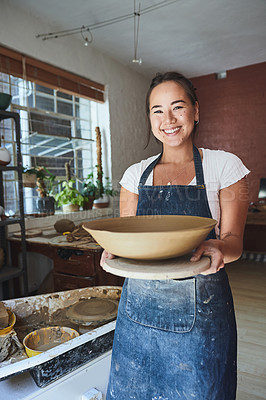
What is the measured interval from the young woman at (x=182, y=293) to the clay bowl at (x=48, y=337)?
0.35 metres

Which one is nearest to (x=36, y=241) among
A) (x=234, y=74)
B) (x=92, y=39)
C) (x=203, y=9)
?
(x=92, y=39)

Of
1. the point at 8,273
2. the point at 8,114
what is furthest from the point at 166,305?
the point at 8,114

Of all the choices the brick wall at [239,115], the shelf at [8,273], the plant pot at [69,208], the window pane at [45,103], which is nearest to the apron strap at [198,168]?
the shelf at [8,273]

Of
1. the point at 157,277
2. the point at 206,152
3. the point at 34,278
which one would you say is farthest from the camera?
the point at 34,278

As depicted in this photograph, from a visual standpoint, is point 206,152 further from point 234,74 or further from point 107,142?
point 234,74

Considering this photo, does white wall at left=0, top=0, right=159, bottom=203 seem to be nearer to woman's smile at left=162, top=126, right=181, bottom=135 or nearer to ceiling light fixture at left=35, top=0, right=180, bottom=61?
ceiling light fixture at left=35, top=0, right=180, bottom=61

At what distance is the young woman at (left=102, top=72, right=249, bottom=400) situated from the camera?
87 cm

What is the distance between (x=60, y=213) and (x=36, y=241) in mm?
918

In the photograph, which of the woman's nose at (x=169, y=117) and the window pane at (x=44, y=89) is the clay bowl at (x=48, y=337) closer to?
the woman's nose at (x=169, y=117)

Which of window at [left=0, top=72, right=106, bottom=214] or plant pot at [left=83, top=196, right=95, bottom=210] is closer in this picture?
window at [left=0, top=72, right=106, bottom=214]

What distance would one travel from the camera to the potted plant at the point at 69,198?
3.69 m

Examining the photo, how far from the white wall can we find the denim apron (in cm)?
293

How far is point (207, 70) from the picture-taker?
511cm

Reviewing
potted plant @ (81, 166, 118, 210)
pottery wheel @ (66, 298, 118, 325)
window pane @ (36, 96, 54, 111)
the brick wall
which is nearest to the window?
window pane @ (36, 96, 54, 111)
